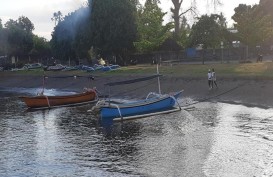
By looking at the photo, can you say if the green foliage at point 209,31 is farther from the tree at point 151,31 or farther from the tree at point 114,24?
the tree at point 114,24

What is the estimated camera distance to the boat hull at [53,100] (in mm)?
44500

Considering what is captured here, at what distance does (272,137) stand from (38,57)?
10945 cm

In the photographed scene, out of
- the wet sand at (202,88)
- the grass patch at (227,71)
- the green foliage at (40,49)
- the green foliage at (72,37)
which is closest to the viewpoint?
the wet sand at (202,88)

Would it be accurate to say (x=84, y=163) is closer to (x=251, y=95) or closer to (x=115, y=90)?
(x=251, y=95)

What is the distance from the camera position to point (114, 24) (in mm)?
79000

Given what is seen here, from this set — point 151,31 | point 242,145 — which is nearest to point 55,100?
point 242,145

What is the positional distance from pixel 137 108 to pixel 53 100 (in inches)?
553

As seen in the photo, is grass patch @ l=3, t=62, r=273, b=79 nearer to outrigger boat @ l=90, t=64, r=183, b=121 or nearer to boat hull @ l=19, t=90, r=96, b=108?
outrigger boat @ l=90, t=64, r=183, b=121

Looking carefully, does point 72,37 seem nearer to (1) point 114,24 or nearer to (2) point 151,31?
(1) point 114,24

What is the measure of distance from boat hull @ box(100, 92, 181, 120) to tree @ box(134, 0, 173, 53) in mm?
41723

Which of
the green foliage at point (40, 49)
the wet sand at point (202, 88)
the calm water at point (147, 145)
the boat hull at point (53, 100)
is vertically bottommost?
the calm water at point (147, 145)

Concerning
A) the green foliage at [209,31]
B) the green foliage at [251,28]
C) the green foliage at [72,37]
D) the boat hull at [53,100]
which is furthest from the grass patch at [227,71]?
the green foliage at [72,37]

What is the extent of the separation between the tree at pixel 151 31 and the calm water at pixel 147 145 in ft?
142

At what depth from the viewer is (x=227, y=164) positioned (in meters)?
19.2
